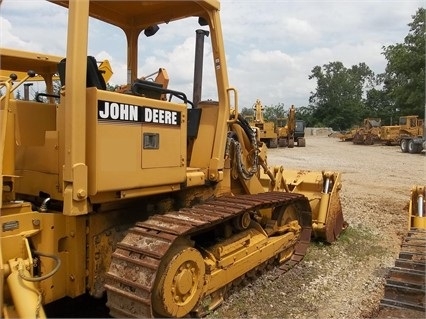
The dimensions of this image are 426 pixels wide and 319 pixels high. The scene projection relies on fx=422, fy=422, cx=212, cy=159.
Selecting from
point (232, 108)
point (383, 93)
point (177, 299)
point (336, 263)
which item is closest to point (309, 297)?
point (336, 263)

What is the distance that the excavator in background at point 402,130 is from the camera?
30.6 m

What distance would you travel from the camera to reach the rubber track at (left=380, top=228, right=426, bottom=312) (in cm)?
331

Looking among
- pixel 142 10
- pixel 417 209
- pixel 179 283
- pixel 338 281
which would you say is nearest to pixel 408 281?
pixel 338 281

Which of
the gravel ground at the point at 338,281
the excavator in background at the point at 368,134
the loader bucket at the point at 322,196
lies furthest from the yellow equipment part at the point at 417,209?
the excavator in background at the point at 368,134

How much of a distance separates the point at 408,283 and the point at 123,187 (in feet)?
7.92

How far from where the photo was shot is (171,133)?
3.58m

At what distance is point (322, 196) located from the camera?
20.6 feet

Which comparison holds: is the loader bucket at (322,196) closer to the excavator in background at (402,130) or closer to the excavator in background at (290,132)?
the excavator in background at (290,132)

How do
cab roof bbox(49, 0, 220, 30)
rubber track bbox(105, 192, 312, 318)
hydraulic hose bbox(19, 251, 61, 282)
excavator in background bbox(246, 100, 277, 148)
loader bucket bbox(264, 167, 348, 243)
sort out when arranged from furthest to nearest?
excavator in background bbox(246, 100, 277, 148), loader bucket bbox(264, 167, 348, 243), cab roof bbox(49, 0, 220, 30), rubber track bbox(105, 192, 312, 318), hydraulic hose bbox(19, 251, 61, 282)

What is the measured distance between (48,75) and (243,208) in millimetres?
2634

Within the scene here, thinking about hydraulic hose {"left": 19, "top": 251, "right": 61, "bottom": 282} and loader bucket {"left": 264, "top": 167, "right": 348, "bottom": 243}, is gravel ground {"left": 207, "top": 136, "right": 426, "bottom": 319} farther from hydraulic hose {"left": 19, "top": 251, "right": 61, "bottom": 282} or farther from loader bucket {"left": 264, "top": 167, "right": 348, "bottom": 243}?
hydraulic hose {"left": 19, "top": 251, "right": 61, "bottom": 282}

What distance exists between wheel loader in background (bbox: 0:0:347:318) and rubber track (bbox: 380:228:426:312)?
4.41ft

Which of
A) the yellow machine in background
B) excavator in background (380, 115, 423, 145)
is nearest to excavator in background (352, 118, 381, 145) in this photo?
excavator in background (380, 115, 423, 145)

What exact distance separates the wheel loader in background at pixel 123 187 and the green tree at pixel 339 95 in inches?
2505
